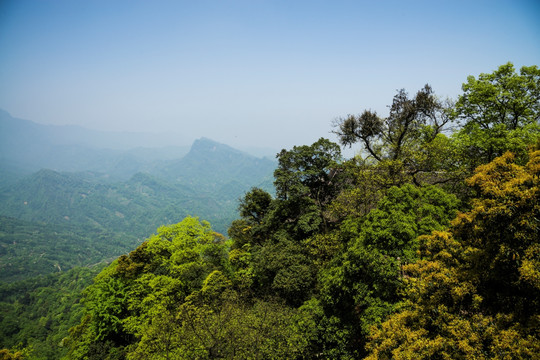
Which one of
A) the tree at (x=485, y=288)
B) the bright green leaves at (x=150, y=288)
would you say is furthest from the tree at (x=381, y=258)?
the bright green leaves at (x=150, y=288)

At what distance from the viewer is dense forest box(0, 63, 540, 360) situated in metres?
7.51

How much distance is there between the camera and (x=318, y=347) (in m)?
13.5

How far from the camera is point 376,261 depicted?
1170 cm

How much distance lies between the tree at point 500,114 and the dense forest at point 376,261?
0.08 m

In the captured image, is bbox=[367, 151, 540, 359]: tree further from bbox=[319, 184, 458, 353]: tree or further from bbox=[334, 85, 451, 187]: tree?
bbox=[334, 85, 451, 187]: tree

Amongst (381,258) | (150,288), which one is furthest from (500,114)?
(150,288)

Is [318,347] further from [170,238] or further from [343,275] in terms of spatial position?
[170,238]

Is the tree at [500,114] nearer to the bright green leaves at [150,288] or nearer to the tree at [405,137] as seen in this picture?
the tree at [405,137]

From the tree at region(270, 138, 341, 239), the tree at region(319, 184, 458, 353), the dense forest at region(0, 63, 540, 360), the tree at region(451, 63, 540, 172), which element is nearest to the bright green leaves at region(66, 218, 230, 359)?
the dense forest at region(0, 63, 540, 360)

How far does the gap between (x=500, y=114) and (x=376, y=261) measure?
13396mm

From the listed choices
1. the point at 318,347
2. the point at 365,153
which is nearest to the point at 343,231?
the point at 318,347

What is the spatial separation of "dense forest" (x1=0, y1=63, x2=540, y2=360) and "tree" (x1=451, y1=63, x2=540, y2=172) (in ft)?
0.27

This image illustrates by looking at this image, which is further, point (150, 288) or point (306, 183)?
point (306, 183)

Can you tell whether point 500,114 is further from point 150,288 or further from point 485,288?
point 150,288
